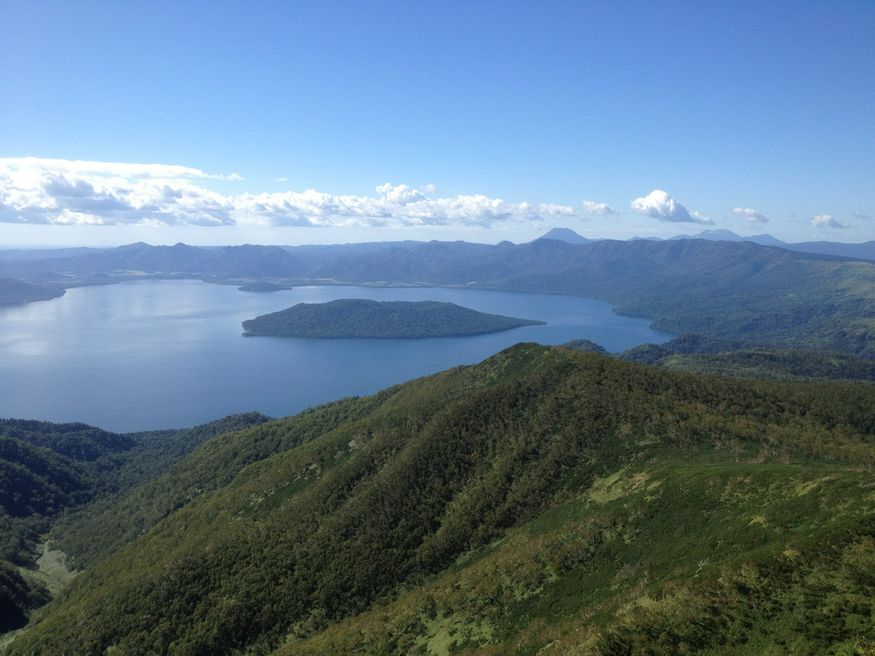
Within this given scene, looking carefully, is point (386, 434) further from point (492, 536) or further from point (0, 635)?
point (0, 635)

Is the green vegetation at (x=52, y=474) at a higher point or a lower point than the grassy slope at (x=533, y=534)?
lower

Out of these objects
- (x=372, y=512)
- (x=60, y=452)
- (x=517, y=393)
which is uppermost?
(x=517, y=393)

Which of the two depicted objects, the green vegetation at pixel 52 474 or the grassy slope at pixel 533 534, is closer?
the grassy slope at pixel 533 534

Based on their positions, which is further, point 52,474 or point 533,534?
point 52,474

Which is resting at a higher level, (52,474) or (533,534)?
(533,534)

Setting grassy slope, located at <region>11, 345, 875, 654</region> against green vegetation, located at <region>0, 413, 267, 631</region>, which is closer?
grassy slope, located at <region>11, 345, 875, 654</region>

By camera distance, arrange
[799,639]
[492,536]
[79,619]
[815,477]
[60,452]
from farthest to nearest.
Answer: [60,452]
[79,619]
[492,536]
[815,477]
[799,639]

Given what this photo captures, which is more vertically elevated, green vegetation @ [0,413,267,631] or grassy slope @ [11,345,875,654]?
grassy slope @ [11,345,875,654]

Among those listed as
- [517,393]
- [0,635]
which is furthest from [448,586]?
[0,635]
